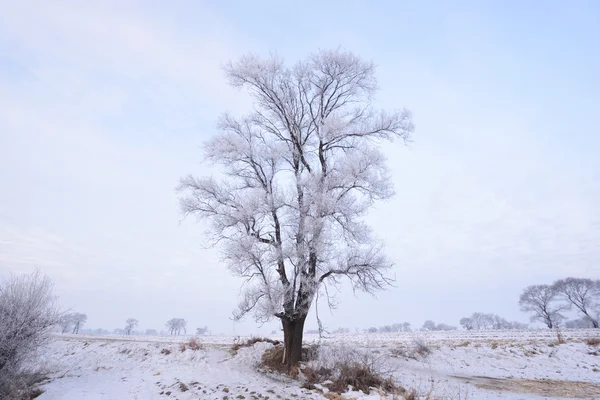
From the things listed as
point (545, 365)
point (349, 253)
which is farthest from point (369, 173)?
point (545, 365)

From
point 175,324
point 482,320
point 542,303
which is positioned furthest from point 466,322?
point 175,324

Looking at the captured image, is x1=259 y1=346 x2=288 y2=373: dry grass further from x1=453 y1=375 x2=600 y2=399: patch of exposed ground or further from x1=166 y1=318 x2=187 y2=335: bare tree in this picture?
x1=166 y1=318 x2=187 y2=335: bare tree

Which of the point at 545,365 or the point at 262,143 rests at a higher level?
the point at 262,143

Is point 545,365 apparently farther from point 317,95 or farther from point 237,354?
point 317,95

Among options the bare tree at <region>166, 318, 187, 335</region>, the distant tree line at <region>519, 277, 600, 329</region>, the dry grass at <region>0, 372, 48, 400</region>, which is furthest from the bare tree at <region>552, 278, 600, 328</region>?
the bare tree at <region>166, 318, 187, 335</region>

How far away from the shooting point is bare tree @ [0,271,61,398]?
32.8 ft

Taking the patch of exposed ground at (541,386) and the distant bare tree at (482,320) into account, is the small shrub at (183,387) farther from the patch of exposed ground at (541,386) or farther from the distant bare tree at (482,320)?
the distant bare tree at (482,320)

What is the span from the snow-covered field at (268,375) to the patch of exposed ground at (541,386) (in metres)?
0.03

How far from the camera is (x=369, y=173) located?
12.1 meters

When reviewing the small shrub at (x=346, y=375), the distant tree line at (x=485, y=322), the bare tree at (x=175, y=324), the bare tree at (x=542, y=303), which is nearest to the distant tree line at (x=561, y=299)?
the bare tree at (x=542, y=303)

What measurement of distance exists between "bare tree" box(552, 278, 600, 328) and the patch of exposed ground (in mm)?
55355

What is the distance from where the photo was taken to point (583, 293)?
5259 cm

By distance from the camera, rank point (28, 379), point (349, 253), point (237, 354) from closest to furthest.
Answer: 1. point (28, 379)
2. point (349, 253)
3. point (237, 354)

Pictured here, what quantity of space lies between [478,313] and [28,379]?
107267 millimetres
